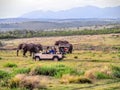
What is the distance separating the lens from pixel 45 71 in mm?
30203

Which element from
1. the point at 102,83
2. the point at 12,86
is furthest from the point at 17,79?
the point at 102,83

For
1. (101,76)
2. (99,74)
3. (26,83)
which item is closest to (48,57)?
(99,74)

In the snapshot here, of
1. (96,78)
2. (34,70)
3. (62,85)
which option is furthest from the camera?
(34,70)

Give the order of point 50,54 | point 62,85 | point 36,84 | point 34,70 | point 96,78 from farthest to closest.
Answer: point 50,54, point 34,70, point 96,78, point 62,85, point 36,84

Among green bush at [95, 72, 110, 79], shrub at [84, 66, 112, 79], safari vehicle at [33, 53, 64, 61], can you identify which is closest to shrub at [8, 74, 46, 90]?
shrub at [84, 66, 112, 79]

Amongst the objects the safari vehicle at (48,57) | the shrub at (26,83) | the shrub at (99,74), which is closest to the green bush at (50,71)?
the shrub at (99,74)

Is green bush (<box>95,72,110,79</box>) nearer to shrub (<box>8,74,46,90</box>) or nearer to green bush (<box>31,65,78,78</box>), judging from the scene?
green bush (<box>31,65,78,78</box>)

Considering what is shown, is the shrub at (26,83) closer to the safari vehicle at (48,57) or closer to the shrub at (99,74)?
the shrub at (99,74)

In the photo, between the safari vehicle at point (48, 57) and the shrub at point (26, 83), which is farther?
the safari vehicle at point (48, 57)

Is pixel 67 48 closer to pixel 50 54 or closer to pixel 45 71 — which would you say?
pixel 50 54

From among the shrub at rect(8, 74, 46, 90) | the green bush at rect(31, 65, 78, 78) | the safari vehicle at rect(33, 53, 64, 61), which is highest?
the shrub at rect(8, 74, 46, 90)

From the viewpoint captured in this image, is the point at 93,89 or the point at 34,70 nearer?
the point at 93,89

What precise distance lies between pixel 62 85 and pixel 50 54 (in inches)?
859

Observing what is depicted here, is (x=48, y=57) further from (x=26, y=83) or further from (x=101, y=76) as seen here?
(x=26, y=83)
